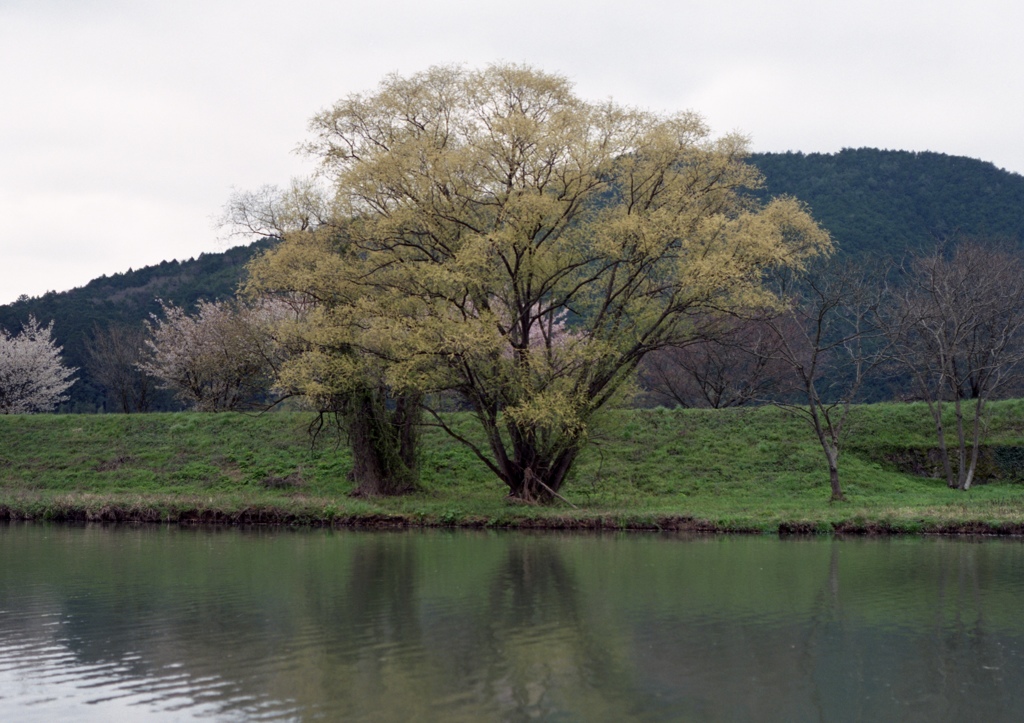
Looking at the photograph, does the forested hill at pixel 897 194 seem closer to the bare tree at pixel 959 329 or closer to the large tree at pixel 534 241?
the bare tree at pixel 959 329

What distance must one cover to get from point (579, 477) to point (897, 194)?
53627 millimetres

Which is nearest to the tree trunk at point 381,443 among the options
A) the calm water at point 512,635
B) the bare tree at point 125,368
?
the calm water at point 512,635

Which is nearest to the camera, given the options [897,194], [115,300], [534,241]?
[534,241]

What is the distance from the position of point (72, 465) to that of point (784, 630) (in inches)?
1320

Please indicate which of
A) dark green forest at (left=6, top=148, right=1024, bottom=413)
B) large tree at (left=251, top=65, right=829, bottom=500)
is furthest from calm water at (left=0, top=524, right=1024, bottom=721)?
dark green forest at (left=6, top=148, right=1024, bottom=413)

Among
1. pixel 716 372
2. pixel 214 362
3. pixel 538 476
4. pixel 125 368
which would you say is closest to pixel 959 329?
pixel 538 476

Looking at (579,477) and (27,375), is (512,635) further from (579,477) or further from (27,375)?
(27,375)

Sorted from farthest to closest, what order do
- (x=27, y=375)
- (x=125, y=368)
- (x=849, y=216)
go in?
1. (x=849, y=216)
2. (x=125, y=368)
3. (x=27, y=375)

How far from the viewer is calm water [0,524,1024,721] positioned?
8.95 metres

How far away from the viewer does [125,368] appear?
2554 inches

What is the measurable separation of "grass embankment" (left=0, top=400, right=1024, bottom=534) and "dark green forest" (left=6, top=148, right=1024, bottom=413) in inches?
1320

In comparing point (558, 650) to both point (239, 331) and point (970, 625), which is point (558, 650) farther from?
point (239, 331)

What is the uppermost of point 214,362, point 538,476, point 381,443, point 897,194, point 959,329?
point 897,194

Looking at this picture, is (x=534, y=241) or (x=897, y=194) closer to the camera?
(x=534, y=241)
